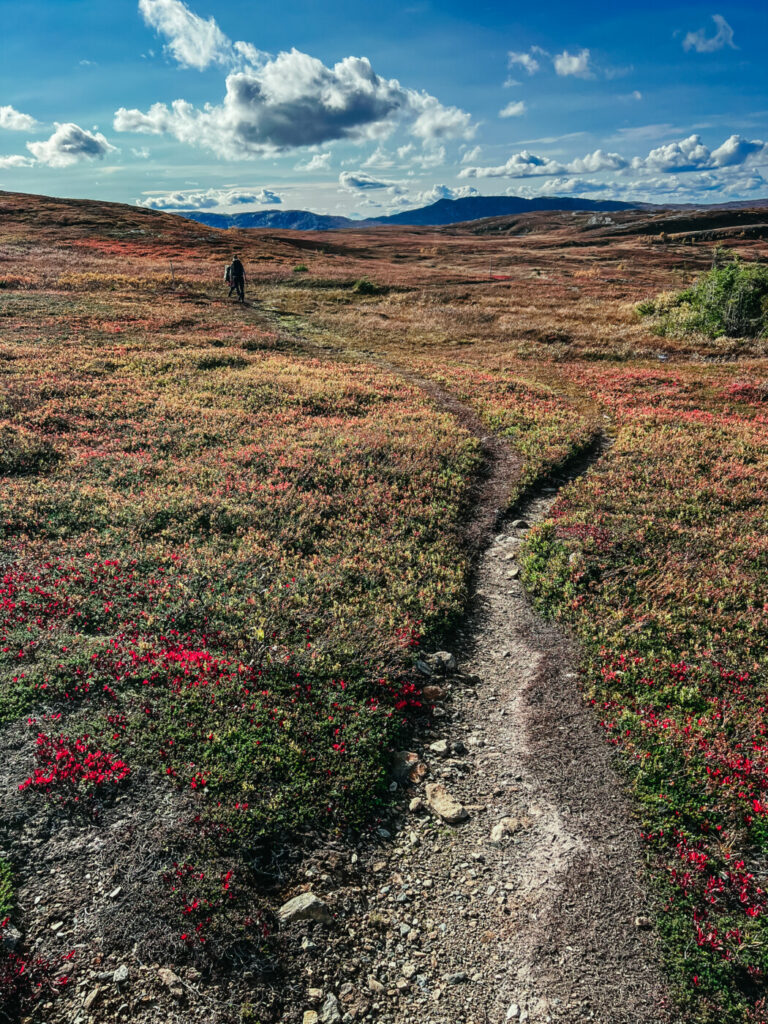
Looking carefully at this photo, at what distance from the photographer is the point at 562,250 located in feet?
381

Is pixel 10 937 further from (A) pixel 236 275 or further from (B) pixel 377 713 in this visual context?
(A) pixel 236 275

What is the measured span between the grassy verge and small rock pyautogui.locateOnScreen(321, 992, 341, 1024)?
12.8 ft

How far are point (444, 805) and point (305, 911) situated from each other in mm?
2594

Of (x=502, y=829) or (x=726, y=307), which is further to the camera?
(x=726, y=307)

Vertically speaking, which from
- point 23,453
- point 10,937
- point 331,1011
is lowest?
point 331,1011

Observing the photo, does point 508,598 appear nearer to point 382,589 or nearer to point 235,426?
point 382,589

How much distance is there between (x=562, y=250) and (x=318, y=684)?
416 ft

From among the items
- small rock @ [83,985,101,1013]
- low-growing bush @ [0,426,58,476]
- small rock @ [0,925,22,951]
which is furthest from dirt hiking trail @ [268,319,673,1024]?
low-growing bush @ [0,426,58,476]

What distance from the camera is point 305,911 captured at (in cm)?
700

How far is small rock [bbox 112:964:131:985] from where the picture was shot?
20.2ft

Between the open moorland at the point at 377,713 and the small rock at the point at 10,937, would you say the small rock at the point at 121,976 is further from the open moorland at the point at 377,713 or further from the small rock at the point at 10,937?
the small rock at the point at 10,937

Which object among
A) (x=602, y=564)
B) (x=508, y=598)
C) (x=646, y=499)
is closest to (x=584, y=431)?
(x=646, y=499)

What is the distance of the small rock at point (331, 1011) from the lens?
20.0 feet

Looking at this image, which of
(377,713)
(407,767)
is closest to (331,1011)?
(407,767)
